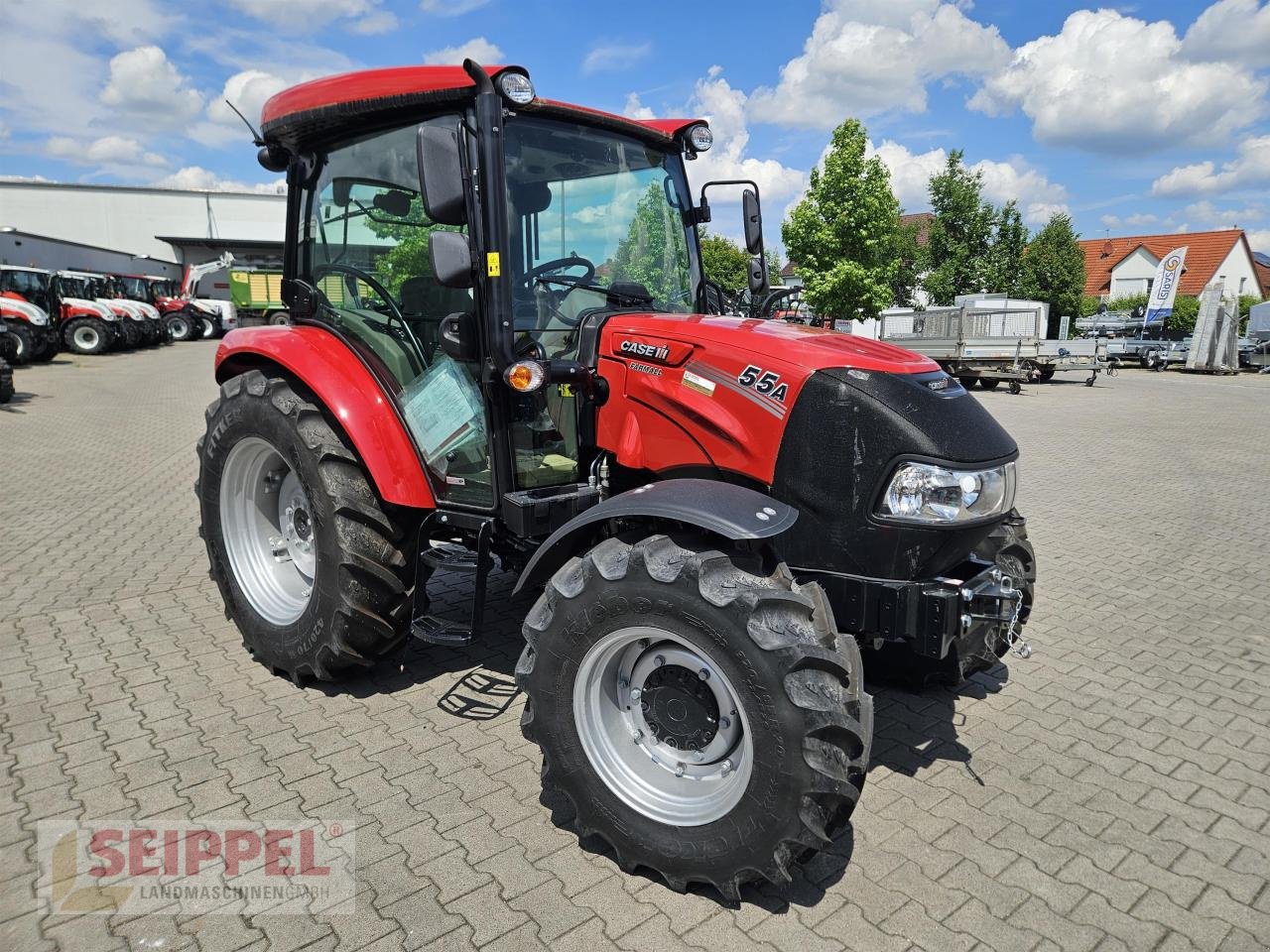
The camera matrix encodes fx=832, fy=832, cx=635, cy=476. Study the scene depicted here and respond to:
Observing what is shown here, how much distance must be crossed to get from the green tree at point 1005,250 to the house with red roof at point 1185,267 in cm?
1798

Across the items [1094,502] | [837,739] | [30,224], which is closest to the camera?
[837,739]

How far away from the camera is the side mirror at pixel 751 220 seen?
14.0 feet

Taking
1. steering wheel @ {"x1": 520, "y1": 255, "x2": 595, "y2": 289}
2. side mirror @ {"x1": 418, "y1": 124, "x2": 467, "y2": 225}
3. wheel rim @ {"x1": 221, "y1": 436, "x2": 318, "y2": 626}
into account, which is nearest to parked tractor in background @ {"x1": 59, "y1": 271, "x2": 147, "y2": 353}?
wheel rim @ {"x1": 221, "y1": 436, "x2": 318, "y2": 626}

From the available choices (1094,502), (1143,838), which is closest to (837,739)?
(1143,838)

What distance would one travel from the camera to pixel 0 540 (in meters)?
6.43

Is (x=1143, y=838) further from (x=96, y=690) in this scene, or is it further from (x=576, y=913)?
(x=96, y=690)

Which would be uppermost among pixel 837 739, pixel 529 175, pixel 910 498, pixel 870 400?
pixel 529 175

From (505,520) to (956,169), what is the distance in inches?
1431

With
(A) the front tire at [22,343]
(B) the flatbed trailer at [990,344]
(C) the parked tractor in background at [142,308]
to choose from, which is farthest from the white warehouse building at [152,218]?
(B) the flatbed trailer at [990,344]

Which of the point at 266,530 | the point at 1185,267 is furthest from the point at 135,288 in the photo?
the point at 1185,267

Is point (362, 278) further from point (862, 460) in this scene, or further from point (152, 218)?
point (152, 218)

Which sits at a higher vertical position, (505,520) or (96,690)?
(505,520)

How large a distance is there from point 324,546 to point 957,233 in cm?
3642

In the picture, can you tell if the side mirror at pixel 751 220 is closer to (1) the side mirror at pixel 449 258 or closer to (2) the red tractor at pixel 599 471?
(2) the red tractor at pixel 599 471
